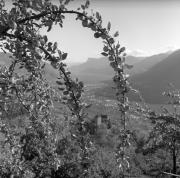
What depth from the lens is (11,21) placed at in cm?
269

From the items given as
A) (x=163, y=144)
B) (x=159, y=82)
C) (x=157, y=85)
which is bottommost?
(x=163, y=144)

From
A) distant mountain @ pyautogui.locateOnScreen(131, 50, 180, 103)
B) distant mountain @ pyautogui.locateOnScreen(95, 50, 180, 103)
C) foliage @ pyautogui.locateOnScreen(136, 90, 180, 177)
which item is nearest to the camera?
foliage @ pyautogui.locateOnScreen(136, 90, 180, 177)

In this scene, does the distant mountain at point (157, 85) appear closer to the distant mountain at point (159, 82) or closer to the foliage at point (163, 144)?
the distant mountain at point (159, 82)

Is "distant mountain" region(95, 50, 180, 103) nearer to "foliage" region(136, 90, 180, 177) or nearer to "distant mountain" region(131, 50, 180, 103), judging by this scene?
"distant mountain" region(131, 50, 180, 103)

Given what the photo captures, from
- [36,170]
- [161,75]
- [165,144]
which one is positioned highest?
[161,75]

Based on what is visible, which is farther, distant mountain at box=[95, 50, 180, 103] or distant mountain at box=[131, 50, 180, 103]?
distant mountain at box=[131, 50, 180, 103]

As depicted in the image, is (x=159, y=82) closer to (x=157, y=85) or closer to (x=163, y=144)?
(x=157, y=85)

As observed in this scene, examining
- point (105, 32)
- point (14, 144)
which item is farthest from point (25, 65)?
point (14, 144)

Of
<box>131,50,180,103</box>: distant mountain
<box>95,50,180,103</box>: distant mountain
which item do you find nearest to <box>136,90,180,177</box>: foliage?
<box>95,50,180,103</box>: distant mountain

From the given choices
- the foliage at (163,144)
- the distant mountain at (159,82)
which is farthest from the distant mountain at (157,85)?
the foliage at (163,144)

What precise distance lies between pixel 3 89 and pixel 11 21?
1.27m

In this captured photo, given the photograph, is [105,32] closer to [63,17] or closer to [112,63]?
[112,63]

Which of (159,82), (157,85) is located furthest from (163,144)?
(159,82)

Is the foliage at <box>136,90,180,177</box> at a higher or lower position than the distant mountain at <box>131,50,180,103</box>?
lower
